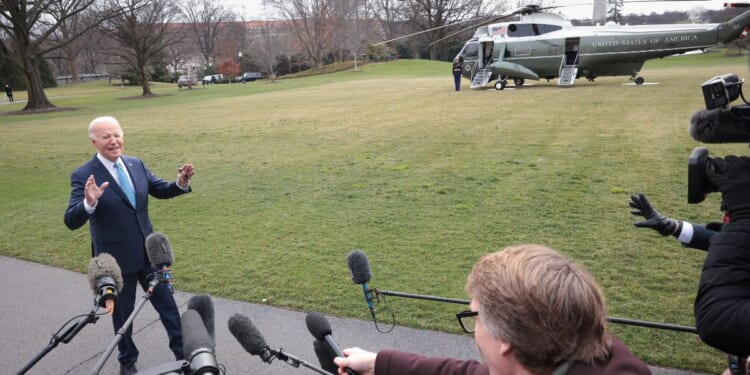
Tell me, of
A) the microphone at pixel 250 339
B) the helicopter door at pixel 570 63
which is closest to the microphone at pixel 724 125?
the microphone at pixel 250 339

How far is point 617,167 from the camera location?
31.5 feet

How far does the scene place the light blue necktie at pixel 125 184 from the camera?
388cm

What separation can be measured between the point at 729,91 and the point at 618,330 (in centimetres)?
245

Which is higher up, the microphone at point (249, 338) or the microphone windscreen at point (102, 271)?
the microphone windscreen at point (102, 271)

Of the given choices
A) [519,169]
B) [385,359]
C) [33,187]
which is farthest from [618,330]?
[33,187]

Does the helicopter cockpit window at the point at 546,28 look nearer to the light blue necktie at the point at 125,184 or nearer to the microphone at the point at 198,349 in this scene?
the light blue necktie at the point at 125,184

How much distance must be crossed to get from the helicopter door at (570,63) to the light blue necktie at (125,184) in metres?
26.9

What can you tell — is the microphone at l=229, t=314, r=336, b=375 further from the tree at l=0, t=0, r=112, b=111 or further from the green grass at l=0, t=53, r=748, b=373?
the tree at l=0, t=0, r=112, b=111

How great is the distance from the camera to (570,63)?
2727 cm

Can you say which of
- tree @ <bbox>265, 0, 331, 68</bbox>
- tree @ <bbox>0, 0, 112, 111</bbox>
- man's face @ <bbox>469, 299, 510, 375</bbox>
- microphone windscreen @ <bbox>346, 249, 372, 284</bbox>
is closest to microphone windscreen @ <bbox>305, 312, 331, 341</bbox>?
microphone windscreen @ <bbox>346, 249, 372, 284</bbox>

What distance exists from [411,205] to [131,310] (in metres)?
5.03

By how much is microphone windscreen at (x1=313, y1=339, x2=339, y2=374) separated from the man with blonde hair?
0.92 meters

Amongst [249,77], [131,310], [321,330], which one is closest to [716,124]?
[321,330]

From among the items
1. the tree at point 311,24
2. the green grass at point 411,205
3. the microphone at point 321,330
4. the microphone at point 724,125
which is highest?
the tree at point 311,24
